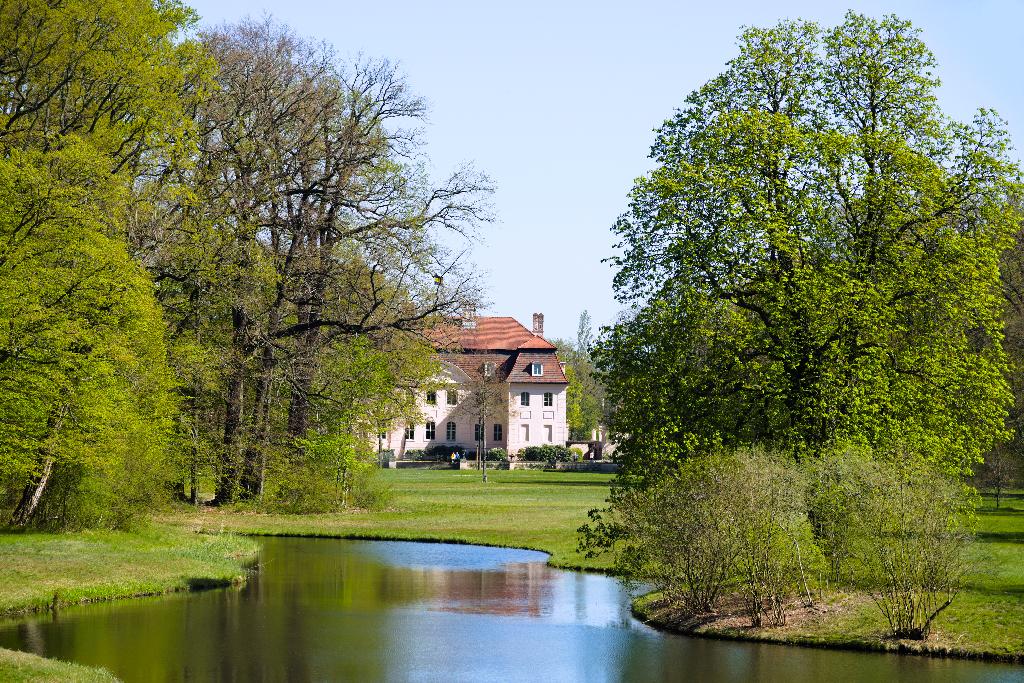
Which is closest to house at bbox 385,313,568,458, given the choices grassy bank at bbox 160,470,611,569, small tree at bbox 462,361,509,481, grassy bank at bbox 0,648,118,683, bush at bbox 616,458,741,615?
small tree at bbox 462,361,509,481

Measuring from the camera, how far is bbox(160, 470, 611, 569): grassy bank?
38.7 metres

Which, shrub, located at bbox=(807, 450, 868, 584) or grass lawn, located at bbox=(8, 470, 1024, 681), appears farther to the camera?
shrub, located at bbox=(807, 450, 868, 584)

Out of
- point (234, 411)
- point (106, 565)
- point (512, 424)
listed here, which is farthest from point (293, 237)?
point (512, 424)

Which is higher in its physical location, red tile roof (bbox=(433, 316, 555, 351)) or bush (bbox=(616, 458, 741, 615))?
red tile roof (bbox=(433, 316, 555, 351))

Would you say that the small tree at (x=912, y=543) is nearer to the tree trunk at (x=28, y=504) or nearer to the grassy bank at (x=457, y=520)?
the grassy bank at (x=457, y=520)

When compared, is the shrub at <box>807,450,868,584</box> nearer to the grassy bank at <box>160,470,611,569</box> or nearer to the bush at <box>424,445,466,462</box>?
the grassy bank at <box>160,470,611,569</box>

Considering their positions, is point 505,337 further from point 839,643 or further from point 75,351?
point 839,643

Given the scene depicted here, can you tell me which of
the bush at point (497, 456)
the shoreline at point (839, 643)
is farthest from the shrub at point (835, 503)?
the bush at point (497, 456)

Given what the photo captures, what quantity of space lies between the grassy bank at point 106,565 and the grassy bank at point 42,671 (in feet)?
18.7

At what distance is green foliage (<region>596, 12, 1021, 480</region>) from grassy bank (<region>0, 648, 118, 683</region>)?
11848mm

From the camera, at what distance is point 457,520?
148ft

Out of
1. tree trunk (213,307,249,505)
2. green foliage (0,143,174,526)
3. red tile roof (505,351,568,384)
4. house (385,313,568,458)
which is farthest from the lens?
red tile roof (505,351,568,384)

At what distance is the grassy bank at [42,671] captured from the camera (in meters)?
16.0

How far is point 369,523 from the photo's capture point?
43625mm
